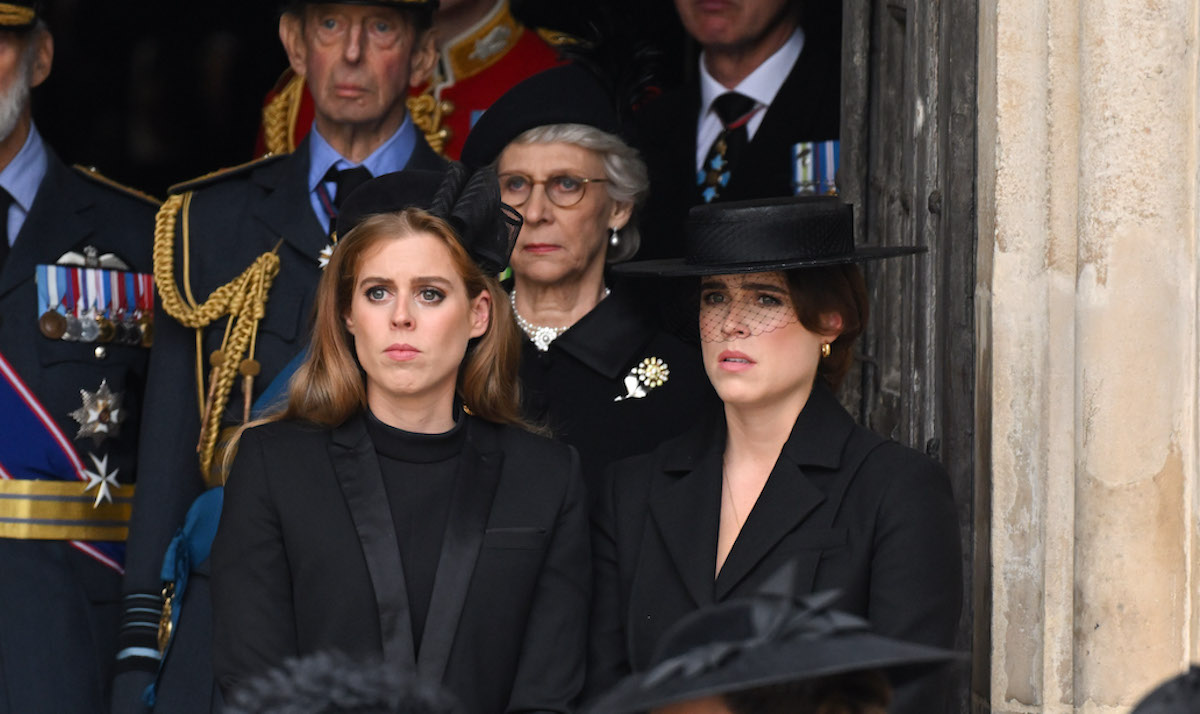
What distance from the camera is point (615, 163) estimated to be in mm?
4570

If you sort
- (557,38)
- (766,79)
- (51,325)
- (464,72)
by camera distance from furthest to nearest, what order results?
1. (464,72)
2. (557,38)
3. (766,79)
4. (51,325)

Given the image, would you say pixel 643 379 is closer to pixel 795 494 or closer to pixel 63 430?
pixel 795 494

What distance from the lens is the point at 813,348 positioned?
3.67 m

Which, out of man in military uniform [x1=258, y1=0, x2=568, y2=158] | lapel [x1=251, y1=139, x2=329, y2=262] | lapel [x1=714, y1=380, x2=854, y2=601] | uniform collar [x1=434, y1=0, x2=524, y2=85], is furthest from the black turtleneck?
uniform collar [x1=434, y1=0, x2=524, y2=85]

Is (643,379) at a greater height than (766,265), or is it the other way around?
(766,265)

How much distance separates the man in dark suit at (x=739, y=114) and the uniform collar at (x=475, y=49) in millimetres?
687

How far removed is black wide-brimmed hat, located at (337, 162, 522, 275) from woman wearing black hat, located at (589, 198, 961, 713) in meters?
0.31

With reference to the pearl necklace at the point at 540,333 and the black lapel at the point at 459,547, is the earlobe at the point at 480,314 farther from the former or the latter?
the pearl necklace at the point at 540,333

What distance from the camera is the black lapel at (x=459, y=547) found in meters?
3.47

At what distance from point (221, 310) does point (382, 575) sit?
120 centimetres

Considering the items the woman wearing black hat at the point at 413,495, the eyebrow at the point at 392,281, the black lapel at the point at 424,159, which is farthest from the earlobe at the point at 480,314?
the black lapel at the point at 424,159

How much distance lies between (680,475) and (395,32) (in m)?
1.61

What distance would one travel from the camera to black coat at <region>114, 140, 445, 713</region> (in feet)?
14.1

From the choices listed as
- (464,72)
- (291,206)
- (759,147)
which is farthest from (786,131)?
(291,206)
